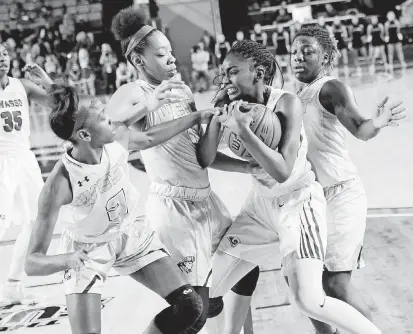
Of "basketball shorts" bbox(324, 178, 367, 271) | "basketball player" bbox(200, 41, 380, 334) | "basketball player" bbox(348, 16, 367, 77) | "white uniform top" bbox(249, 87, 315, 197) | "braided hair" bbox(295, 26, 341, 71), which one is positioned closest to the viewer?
"basketball player" bbox(200, 41, 380, 334)

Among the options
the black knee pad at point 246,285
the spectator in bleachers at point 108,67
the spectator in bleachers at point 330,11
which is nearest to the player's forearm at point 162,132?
the black knee pad at point 246,285

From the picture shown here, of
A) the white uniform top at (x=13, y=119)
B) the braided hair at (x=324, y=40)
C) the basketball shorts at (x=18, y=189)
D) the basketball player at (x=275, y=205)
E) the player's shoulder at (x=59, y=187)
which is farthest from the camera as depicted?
the white uniform top at (x=13, y=119)

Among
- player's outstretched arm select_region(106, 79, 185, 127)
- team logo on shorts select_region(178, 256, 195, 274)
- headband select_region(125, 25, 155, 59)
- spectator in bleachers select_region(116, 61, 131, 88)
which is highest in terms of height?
headband select_region(125, 25, 155, 59)

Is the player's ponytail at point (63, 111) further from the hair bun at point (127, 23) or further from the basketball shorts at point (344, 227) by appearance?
the basketball shorts at point (344, 227)

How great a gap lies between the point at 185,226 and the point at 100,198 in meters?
0.49

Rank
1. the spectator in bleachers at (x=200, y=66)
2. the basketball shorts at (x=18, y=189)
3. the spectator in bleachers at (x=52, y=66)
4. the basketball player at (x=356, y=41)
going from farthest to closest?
the basketball player at (x=356, y=41) → the spectator in bleachers at (x=200, y=66) → the spectator in bleachers at (x=52, y=66) → the basketball shorts at (x=18, y=189)

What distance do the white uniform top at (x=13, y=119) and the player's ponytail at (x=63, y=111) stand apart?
2.44 m

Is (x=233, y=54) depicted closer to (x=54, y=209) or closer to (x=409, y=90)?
(x=54, y=209)

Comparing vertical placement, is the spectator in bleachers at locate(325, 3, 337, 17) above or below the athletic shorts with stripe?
above

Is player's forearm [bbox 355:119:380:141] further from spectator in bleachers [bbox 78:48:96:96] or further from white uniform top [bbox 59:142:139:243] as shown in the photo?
spectator in bleachers [bbox 78:48:96:96]

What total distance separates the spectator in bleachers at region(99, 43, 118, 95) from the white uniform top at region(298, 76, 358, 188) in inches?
630

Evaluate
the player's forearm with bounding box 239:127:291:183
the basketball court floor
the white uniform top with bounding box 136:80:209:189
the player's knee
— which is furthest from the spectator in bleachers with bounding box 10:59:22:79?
the player's forearm with bounding box 239:127:291:183

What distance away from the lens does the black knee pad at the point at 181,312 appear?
3203 millimetres

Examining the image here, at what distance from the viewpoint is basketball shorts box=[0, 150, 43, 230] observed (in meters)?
5.27
